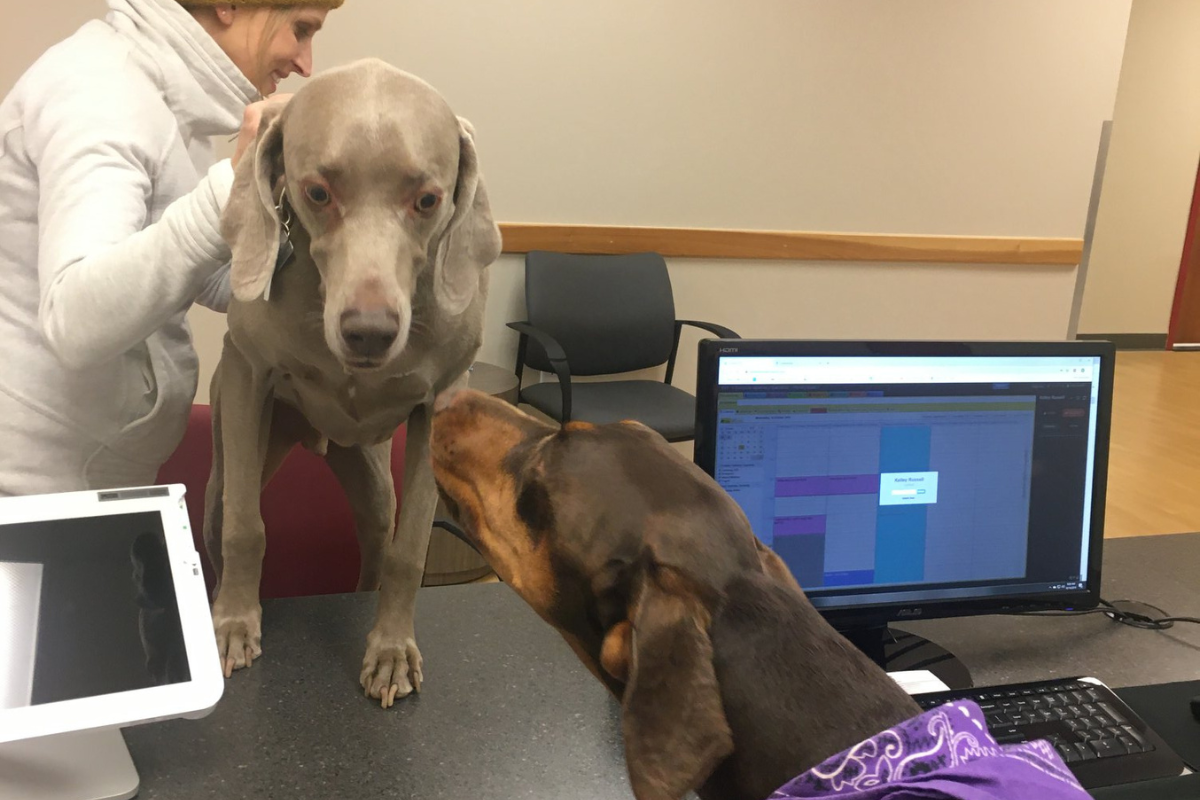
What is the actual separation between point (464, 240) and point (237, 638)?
1.85 ft

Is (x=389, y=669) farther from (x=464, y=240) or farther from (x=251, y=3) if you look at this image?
(x=251, y=3)

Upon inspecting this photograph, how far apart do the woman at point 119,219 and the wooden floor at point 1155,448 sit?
7.82ft

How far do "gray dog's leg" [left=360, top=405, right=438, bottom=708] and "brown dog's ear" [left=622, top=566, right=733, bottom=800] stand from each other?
1.42ft

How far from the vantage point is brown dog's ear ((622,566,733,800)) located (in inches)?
25.5

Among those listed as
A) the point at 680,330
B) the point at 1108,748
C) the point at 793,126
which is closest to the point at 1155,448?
the point at 793,126

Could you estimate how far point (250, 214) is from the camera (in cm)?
95

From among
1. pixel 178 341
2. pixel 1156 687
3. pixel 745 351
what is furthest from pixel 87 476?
pixel 1156 687

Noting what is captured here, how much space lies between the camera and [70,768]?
0.82m

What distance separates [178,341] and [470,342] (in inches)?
18.2

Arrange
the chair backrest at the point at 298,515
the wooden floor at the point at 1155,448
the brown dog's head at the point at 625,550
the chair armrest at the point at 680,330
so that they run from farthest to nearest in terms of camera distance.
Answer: the wooden floor at the point at 1155,448
the chair armrest at the point at 680,330
the chair backrest at the point at 298,515
the brown dog's head at the point at 625,550

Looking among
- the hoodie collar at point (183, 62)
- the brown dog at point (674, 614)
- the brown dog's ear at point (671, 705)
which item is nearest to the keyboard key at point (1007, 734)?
the brown dog at point (674, 614)

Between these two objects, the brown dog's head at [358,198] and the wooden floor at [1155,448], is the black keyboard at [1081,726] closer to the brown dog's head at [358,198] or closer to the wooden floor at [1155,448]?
the brown dog's head at [358,198]

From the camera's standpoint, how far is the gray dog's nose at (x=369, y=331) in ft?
2.86

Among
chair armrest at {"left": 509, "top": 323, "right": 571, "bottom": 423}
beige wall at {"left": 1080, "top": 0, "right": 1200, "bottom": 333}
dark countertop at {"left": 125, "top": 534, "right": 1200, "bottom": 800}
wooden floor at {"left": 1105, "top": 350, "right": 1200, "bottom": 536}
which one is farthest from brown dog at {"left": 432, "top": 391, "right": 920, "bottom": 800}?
beige wall at {"left": 1080, "top": 0, "right": 1200, "bottom": 333}
